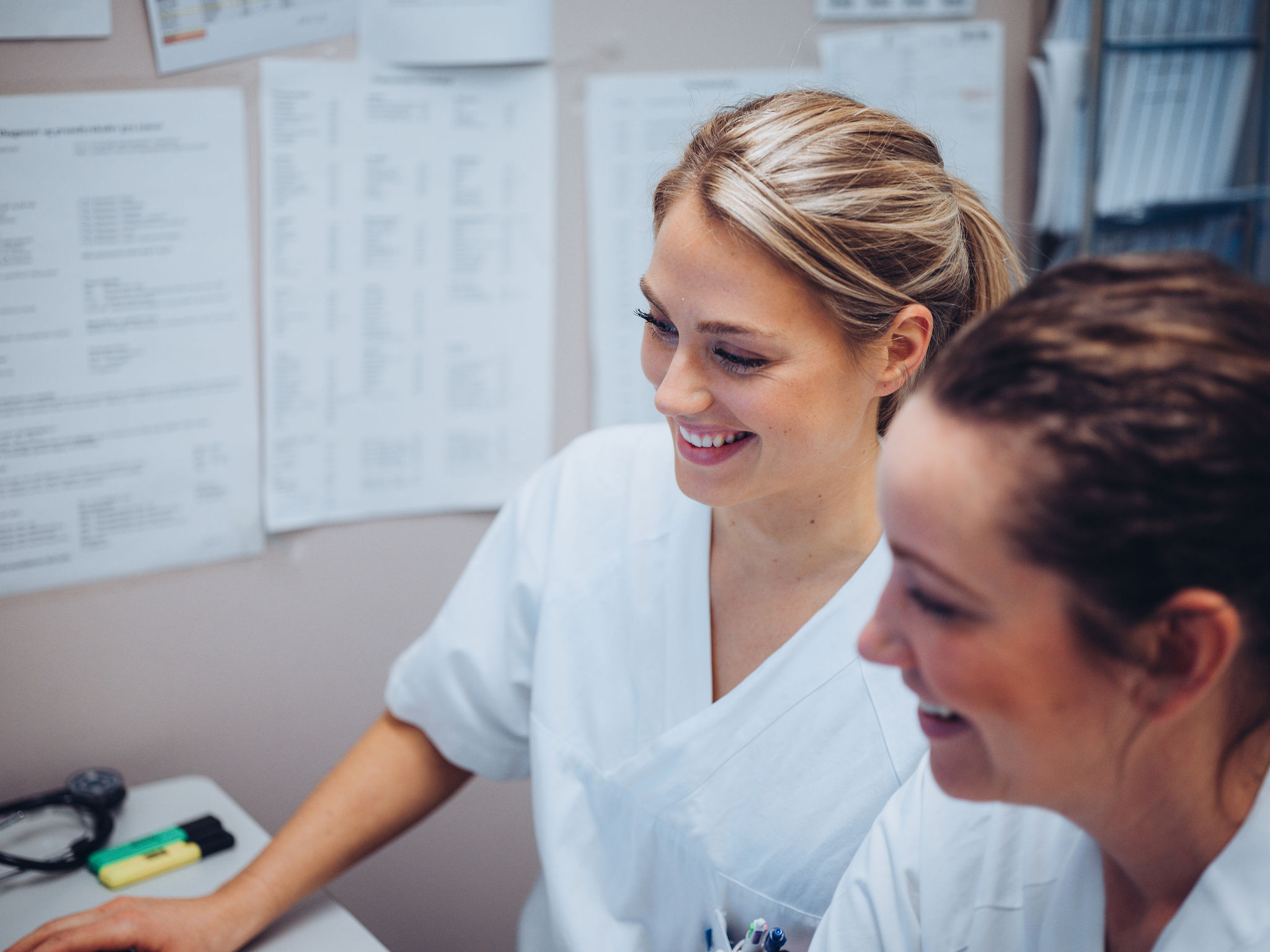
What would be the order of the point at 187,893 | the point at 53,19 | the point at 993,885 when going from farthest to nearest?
the point at 53,19 < the point at 187,893 < the point at 993,885

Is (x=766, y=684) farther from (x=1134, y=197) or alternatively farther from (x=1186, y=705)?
(x=1134, y=197)

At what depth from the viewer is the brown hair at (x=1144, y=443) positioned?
1.55 ft

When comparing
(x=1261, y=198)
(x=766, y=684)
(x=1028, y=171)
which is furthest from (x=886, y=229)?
(x=1261, y=198)

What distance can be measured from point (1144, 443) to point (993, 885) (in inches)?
14.9

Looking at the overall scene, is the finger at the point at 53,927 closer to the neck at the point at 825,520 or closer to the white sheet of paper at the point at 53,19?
the neck at the point at 825,520

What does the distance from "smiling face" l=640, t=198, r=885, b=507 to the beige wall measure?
21.4 inches

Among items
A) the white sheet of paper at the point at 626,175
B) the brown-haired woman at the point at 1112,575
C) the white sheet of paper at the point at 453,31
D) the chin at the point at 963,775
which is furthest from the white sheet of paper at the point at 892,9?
the chin at the point at 963,775

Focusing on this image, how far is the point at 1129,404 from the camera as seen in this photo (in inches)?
18.7

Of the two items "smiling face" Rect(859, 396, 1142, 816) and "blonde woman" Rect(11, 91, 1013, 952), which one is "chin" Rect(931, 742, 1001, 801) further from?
"blonde woman" Rect(11, 91, 1013, 952)

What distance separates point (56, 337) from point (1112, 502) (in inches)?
41.8

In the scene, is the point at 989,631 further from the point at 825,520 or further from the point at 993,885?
the point at 825,520

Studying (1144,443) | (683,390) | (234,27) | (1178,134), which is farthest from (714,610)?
(1178,134)

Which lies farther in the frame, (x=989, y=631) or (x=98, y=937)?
(x=98, y=937)

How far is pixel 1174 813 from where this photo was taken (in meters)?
0.58
